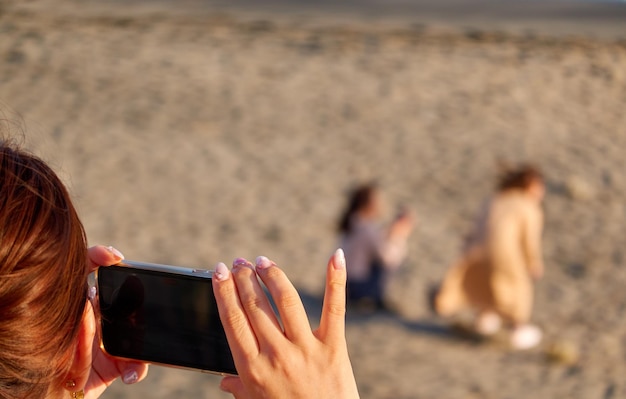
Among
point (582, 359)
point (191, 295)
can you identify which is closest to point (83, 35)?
point (582, 359)

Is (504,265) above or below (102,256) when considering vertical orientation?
below

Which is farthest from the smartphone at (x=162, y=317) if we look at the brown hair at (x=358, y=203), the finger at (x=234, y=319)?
the brown hair at (x=358, y=203)

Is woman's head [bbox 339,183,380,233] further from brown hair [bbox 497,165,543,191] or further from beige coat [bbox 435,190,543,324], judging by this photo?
brown hair [bbox 497,165,543,191]

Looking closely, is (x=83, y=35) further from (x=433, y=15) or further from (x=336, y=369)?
(x=336, y=369)

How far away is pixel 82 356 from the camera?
4.03 feet

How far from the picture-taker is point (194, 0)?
1539 cm

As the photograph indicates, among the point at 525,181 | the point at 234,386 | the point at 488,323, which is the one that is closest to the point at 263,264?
the point at 234,386

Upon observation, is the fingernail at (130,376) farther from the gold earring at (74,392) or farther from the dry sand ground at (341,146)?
the dry sand ground at (341,146)

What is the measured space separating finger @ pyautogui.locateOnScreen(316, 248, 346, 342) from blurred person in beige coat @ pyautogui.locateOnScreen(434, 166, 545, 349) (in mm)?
5584

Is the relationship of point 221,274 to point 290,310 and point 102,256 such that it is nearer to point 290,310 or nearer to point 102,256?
point 290,310

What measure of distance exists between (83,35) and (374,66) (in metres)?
4.29

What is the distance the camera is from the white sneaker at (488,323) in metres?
6.88

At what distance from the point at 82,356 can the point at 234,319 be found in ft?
0.80

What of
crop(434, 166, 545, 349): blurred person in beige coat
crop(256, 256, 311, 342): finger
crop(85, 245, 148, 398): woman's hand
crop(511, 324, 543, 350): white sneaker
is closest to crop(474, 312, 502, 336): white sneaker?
crop(434, 166, 545, 349): blurred person in beige coat
